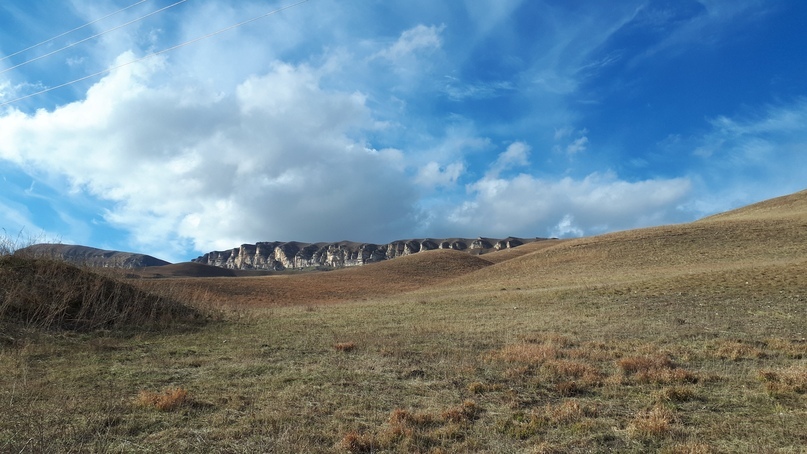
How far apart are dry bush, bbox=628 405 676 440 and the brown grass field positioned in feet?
0.08

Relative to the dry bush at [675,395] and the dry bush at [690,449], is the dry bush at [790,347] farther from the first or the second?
the dry bush at [690,449]

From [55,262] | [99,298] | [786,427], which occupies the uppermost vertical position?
[55,262]

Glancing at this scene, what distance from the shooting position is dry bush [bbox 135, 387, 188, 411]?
7555 mm

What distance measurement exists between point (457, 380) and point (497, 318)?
41.4 feet

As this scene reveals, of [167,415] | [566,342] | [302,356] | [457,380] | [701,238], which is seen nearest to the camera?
[167,415]

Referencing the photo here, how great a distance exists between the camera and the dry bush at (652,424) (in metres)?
Result: 6.34

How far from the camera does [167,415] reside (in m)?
7.27

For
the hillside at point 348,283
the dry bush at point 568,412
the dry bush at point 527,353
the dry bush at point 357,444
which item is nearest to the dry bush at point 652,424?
the dry bush at point 568,412

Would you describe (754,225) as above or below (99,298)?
above

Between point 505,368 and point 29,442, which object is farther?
point 505,368

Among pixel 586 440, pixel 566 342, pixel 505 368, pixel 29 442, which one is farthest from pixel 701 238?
pixel 29 442

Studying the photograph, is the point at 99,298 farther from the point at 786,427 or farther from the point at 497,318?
the point at 786,427

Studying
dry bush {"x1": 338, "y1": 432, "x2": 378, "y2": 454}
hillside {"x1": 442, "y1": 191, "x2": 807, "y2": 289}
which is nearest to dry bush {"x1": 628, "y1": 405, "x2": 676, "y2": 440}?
dry bush {"x1": 338, "y1": 432, "x2": 378, "y2": 454}

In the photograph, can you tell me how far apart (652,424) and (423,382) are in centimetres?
438
